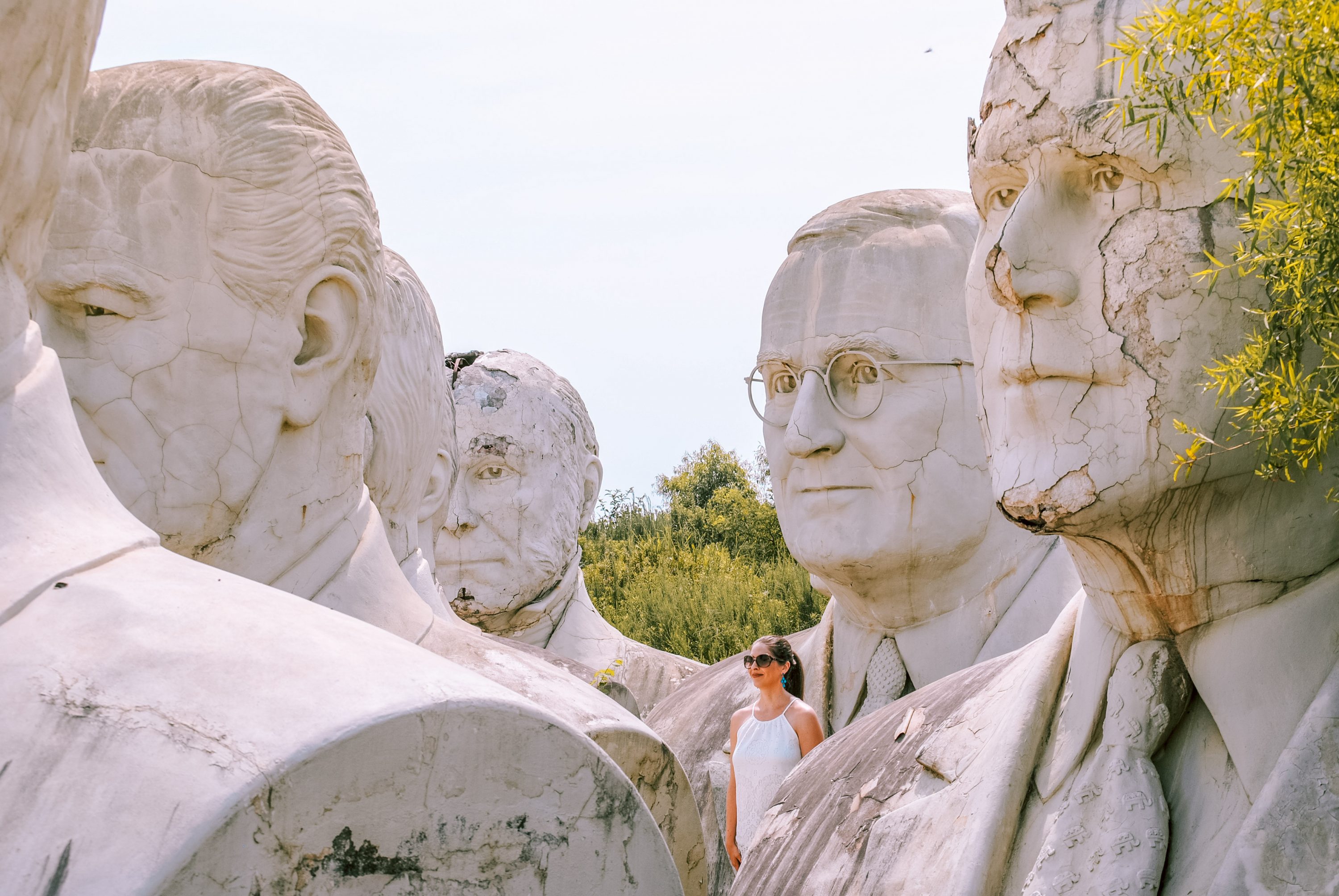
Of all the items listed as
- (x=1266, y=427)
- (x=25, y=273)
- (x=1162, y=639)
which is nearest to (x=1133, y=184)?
(x=1266, y=427)

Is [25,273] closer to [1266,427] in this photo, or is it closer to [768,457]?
[1266,427]

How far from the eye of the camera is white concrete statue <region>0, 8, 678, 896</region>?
120cm

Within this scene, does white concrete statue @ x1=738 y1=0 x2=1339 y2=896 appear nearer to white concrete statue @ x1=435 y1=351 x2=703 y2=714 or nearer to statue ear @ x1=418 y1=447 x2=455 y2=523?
statue ear @ x1=418 y1=447 x2=455 y2=523

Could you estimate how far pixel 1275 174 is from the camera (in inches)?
88.6

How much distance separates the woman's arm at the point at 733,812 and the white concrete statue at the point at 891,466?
0.31 meters

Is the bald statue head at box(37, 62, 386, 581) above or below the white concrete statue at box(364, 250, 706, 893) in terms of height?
above

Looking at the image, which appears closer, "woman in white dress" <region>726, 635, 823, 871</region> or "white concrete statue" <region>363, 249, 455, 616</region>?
"white concrete statue" <region>363, 249, 455, 616</region>

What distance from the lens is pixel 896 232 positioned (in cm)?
528

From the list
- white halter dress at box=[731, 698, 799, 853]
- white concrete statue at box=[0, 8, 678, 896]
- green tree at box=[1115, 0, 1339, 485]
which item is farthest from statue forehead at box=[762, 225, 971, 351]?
white concrete statue at box=[0, 8, 678, 896]

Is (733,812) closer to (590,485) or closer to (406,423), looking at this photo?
(406,423)

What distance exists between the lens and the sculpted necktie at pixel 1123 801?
7.80 ft

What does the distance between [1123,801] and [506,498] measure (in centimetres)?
618

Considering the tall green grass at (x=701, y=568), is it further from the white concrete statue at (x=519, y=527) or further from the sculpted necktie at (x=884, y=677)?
the sculpted necktie at (x=884, y=677)

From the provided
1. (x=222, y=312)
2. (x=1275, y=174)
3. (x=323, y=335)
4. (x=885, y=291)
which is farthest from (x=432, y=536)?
(x=1275, y=174)
